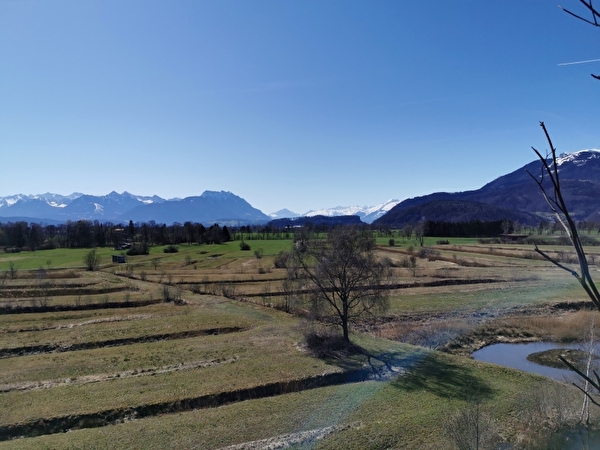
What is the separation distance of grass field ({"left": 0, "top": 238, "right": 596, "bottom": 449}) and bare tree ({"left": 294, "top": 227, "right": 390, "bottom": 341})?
11.9 feet

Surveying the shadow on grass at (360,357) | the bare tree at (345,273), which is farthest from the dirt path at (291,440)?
the bare tree at (345,273)

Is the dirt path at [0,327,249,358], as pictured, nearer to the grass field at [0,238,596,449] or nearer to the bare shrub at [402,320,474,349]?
the grass field at [0,238,596,449]

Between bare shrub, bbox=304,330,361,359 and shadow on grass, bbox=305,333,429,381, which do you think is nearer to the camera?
shadow on grass, bbox=305,333,429,381

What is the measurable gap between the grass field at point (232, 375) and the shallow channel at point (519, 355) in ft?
13.8

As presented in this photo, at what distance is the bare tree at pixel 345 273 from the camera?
3142cm

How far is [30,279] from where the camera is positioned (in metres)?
68.6

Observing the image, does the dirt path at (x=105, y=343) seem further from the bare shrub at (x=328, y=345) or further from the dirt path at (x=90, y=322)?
the bare shrub at (x=328, y=345)

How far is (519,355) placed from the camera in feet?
112

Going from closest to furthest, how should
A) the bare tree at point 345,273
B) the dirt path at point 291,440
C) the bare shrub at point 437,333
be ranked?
the dirt path at point 291,440 → the bare tree at point 345,273 → the bare shrub at point 437,333

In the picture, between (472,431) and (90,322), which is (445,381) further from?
(90,322)

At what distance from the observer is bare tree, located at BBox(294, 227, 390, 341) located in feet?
103

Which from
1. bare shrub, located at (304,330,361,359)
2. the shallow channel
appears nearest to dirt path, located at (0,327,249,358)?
bare shrub, located at (304,330,361,359)

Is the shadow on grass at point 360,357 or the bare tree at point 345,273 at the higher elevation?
the bare tree at point 345,273

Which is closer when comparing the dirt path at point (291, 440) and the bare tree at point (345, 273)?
A: the dirt path at point (291, 440)
